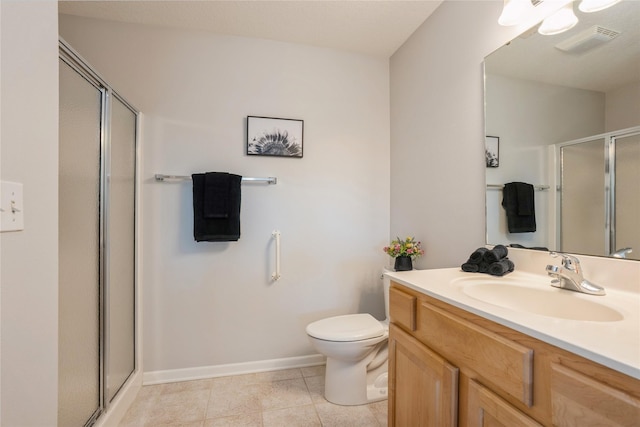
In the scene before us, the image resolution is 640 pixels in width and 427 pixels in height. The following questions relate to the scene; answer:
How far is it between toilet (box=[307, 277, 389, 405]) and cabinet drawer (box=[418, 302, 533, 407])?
62 cm

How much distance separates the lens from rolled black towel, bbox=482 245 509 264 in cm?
118

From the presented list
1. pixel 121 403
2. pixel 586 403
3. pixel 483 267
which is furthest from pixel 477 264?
pixel 121 403

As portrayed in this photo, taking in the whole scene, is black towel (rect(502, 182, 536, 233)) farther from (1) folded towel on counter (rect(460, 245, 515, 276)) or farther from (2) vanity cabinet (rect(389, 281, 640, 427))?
(2) vanity cabinet (rect(389, 281, 640, 427))

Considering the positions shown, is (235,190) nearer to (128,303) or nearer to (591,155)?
(128,303)

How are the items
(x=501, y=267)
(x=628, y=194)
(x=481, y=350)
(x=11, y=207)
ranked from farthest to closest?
(x=501, y=267)
(x=628, y=194)
(x=481, y=350)
(x=11, y=207)

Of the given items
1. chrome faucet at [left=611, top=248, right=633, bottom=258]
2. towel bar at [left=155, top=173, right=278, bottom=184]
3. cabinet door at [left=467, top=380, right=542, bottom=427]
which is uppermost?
towel bar at [left=155, top=173, right=278, bottom=184]

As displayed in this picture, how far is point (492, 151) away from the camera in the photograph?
4.35 feet

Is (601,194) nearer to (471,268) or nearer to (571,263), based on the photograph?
(571,263)

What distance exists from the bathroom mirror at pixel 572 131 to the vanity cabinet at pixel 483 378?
60cm

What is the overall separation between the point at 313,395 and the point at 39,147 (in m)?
1.79

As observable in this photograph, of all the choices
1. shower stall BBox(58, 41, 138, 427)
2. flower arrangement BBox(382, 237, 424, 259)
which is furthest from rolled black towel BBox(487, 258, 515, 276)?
shower stall BBox(58, 41, 138, 427)

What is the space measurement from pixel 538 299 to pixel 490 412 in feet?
1.57

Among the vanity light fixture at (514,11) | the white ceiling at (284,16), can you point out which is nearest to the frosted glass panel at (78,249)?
the white ceiling at (284,16)

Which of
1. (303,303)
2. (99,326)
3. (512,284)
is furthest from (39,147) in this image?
(303,303)
